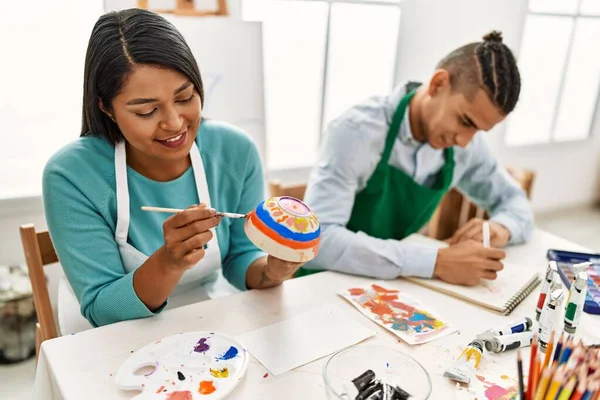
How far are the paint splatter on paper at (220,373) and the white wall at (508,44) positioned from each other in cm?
237

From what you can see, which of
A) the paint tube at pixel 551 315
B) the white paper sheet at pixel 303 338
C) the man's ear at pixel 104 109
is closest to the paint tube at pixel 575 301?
the paint tube at pixel 551 315

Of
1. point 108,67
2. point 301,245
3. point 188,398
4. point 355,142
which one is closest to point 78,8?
point 108,67

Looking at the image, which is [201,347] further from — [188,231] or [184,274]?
[184,274]

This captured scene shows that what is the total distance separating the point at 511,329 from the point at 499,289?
241mm

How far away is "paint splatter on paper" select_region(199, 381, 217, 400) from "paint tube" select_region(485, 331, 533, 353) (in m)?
0.55

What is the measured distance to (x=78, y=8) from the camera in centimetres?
189

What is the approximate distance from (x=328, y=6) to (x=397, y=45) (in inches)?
20.4

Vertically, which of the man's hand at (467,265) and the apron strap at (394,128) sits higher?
the apron strap at (394,128)

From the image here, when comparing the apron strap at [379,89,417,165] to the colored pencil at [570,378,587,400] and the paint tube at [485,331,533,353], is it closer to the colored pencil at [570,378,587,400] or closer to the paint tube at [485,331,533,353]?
the paint tube at [485,331,533,353]

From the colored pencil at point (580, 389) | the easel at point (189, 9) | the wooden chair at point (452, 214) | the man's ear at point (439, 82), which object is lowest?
the wooden chair at point (452, 214)

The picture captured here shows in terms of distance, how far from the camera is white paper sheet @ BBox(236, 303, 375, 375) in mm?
900

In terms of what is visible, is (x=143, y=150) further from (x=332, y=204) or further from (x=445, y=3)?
(x=445, y=3)

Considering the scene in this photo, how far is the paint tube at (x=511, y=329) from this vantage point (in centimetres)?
98

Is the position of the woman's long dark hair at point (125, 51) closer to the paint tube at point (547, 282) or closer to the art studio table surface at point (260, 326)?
the art studio table surface at point (260, 326)
